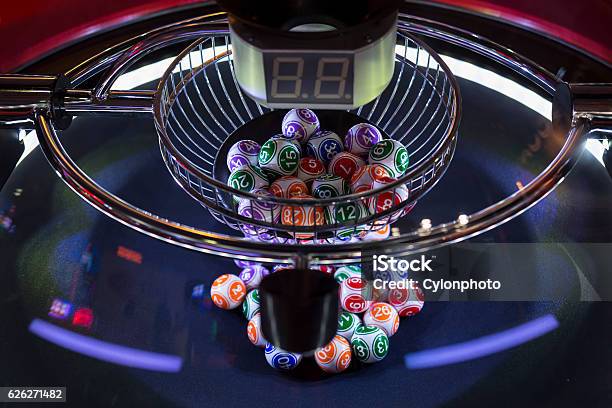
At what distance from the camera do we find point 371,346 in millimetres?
1628

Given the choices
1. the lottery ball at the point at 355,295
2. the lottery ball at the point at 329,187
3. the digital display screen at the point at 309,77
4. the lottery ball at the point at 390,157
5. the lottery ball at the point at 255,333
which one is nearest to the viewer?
the digital display screen at the point at 309,77

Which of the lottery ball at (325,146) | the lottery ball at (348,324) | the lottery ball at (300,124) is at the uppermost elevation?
the lottery ball at (300,124)

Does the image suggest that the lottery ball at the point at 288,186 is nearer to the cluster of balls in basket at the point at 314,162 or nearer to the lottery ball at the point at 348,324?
the cluster of balls in basket at the point at 314,162

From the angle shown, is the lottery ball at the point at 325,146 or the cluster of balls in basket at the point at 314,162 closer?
the cluster of balls in basket at the point at 314,162

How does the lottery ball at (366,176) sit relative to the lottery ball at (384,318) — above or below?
above

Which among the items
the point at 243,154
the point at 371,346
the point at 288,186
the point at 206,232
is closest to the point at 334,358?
the point at 371,346

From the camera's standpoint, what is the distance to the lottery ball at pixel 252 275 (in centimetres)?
178

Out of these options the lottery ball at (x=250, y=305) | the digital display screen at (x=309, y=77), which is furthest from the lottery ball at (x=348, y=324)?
the digital display screen at (x=309, y=77)

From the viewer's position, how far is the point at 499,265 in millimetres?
1785

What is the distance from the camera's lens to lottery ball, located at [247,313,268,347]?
1637mm

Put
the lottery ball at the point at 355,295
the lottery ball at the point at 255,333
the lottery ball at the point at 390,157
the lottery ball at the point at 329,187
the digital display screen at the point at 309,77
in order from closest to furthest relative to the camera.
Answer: the digital display screen at the point at 309,77
the lottery ball at the point at 329,187
the lottery ball at the point at 390,157
the lottery ball at the point at 255,333
the lottery ball at the point at 355,295

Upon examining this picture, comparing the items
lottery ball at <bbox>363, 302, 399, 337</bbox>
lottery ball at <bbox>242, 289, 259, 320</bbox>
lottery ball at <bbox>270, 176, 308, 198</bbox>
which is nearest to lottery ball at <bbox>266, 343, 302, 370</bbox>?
lottery ball at <bbox>242, 289, 259, 320</bbox>

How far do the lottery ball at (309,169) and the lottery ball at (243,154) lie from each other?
0.39ft

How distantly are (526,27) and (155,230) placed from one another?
6.08 feet
